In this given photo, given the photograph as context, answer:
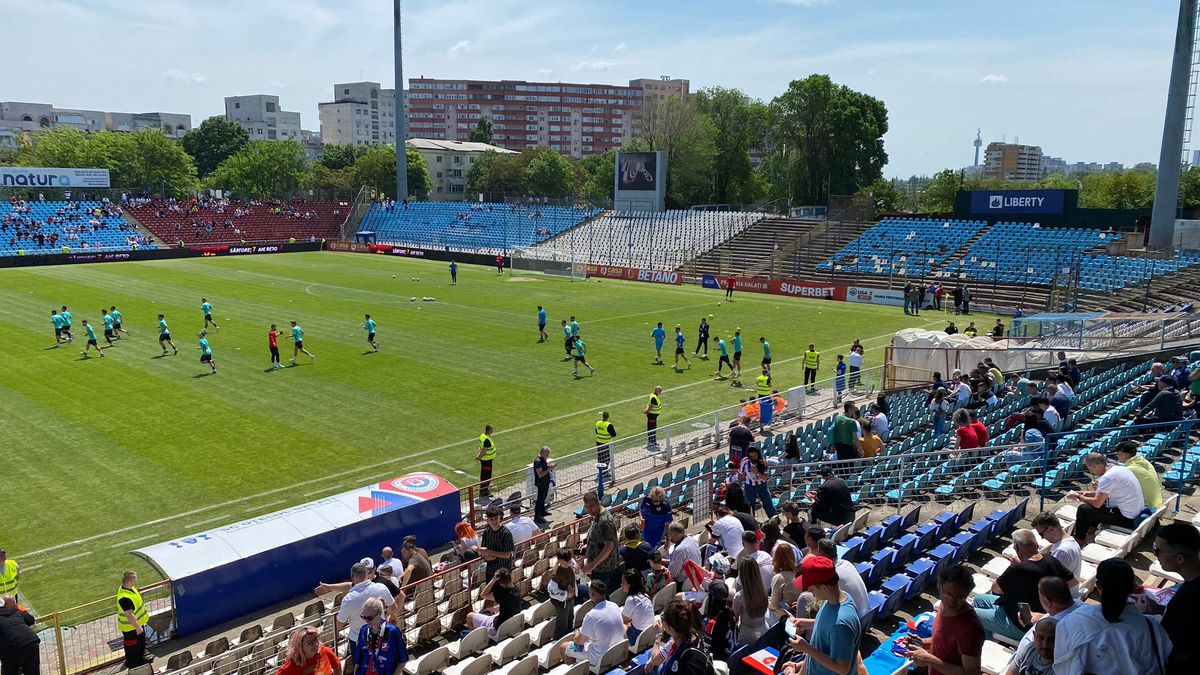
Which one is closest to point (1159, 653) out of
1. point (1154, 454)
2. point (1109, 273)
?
point (1154, 454)

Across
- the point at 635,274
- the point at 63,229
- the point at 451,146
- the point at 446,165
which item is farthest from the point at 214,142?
the point at 635,274

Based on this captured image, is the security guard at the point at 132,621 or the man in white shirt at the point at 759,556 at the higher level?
the man in white shirt at the point at 759,556

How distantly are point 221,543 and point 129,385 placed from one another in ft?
51.9

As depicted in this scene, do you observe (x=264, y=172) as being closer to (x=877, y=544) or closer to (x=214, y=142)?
(x=214, y=142)

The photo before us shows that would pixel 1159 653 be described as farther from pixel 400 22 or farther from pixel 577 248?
pixel 400 22

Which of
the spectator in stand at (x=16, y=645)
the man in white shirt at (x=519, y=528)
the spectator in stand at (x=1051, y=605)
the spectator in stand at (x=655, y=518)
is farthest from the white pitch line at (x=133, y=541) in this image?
the spectator in stand at (x=1051, y=605)

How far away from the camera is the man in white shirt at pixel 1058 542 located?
691 centimetres

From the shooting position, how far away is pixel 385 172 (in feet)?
364

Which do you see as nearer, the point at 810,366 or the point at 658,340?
the point at 810,366

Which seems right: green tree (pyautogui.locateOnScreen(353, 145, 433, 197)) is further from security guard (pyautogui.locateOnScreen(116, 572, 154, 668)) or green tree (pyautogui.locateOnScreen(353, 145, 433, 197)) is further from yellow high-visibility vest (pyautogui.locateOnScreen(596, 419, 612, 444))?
security guard (pyautogui.locateOnScreen(116, 572, 154, 668))

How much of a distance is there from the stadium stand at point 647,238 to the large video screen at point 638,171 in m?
2.46

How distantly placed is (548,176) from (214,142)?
58.1 meters

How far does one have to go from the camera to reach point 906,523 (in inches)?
423

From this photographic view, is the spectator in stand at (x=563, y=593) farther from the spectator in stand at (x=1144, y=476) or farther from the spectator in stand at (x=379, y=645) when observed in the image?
the spectator in stand at (x=1144, y=476)
